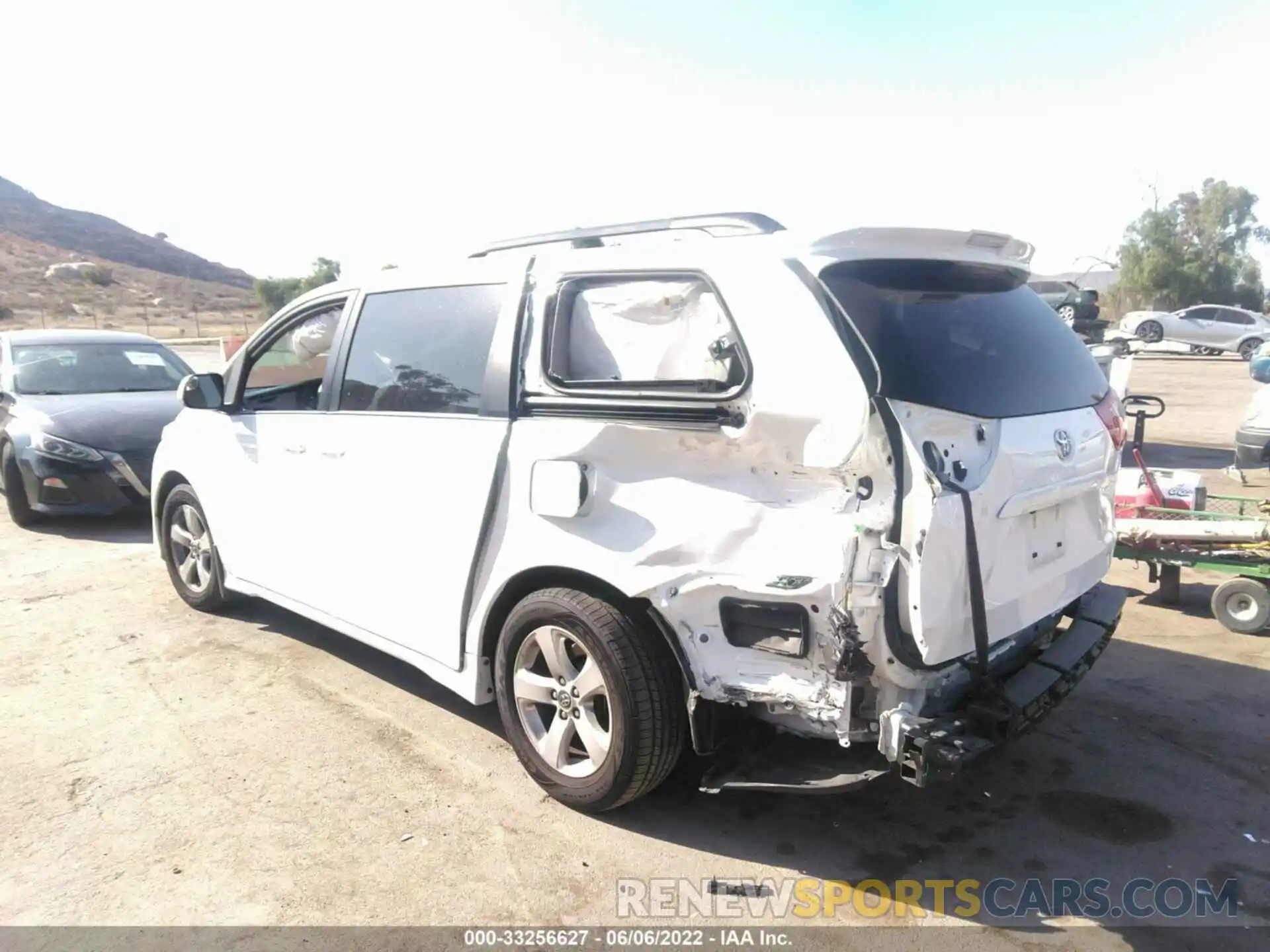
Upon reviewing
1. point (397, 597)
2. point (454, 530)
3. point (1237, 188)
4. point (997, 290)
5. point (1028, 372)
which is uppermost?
point (1237, 188)

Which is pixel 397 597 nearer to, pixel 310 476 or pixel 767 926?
pixel 310 476

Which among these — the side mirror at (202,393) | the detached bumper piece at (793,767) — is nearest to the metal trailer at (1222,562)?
the detached bumper piece at (793,767)

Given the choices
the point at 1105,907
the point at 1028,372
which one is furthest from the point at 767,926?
the point at 1028,372

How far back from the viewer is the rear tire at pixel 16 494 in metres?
7.67

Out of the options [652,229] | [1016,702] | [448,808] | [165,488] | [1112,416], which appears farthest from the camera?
[165,488]

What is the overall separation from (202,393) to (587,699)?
→ 10.1 ft

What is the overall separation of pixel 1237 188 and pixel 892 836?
5304 cm

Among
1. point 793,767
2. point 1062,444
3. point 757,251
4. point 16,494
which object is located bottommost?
point 16,494

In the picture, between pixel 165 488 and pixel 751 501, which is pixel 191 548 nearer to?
pixel 165 488

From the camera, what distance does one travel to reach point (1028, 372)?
3.06 metres

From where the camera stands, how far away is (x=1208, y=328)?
90.2 ft

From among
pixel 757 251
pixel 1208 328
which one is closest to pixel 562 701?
pixel 757 251

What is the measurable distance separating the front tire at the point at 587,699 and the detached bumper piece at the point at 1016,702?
0.79 meters

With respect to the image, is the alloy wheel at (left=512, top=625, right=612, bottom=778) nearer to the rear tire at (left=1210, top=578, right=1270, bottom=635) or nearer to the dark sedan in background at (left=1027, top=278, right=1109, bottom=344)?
the rear tire at (left=1210, top=578, right=1270, bottom=635)
